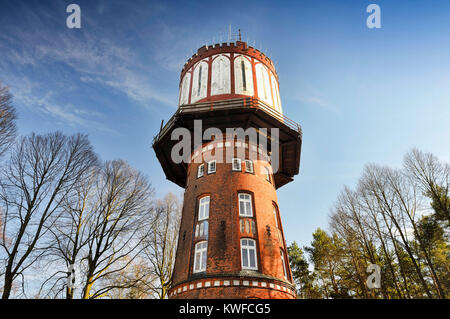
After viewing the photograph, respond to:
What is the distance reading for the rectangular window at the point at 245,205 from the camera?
1698 cm

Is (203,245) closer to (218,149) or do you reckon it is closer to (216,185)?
(216,185)

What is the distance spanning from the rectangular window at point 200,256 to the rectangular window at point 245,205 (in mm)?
2916

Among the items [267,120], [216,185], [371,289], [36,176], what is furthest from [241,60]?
[371,289]

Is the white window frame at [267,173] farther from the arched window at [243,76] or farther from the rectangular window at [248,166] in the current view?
the arched window at [243,76]

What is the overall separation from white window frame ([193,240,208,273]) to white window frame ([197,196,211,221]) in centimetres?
167

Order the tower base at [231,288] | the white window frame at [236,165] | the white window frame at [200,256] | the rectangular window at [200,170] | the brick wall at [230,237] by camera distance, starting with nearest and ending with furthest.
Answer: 1. the tower base at [231,288]
2. the brick wall at [230,237]
3. the white window frame at [200,256]
4. the white window frame at [236,165]
5. the rectangular window at [200,170]

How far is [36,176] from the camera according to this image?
16281 millimetres
